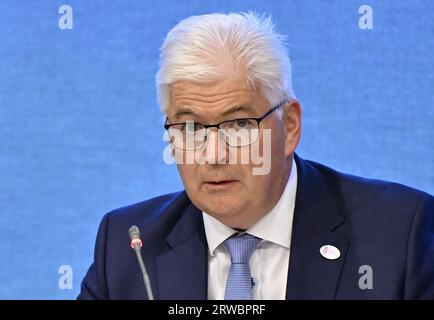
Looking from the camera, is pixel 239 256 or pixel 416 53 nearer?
pixel 239 256

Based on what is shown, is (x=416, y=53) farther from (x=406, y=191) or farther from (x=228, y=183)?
(x=228, y=183)

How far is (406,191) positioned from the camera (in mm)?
2531

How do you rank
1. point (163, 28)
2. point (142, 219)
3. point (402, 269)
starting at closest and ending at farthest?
point (402, 269)
point (142, 219)
point (163, 28)

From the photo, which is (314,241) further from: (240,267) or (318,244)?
(240,267)

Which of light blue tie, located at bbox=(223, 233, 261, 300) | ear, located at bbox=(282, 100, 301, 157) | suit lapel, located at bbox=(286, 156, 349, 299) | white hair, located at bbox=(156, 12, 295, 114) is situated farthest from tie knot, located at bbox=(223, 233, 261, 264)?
white hair, located at bbox=(156, 12, 295, 114)

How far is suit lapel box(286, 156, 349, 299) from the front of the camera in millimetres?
2400

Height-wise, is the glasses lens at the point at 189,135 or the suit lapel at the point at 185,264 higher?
the glasses lens at the point at 189,135

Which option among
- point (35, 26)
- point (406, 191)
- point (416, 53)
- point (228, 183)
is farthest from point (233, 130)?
point (35, 26)

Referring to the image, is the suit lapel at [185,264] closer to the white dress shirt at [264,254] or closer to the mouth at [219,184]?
the white dress shirt at [264,254]

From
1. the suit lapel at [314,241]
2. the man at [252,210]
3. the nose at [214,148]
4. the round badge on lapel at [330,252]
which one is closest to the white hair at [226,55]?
the man at [252,210]

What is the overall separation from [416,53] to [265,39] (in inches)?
21.7

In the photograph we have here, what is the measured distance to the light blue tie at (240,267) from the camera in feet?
7.89

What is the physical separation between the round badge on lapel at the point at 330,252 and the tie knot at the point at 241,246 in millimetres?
173

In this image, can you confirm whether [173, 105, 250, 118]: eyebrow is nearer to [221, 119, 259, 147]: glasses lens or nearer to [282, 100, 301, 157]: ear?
[221, 119, 259, 147]: glasses lens
